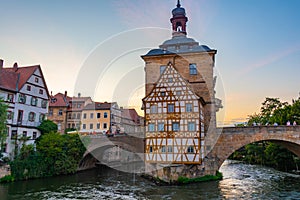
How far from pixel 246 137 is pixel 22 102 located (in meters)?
22.9

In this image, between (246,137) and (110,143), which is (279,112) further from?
(110,143)

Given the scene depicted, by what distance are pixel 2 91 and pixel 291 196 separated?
26288 millimetres

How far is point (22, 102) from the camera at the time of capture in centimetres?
2852

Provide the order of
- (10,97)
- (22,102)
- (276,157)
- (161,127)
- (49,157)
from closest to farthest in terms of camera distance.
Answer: (161,127)
(49,157)
(10,97)
(22,102)
(276,157)

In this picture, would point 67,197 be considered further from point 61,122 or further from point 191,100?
point 61,122

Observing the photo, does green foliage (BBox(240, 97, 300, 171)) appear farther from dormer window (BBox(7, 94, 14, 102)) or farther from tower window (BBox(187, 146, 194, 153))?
dormer window (BBox(7, 94, 14, 102))

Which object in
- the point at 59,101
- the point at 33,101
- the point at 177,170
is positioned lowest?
the point at 177,170

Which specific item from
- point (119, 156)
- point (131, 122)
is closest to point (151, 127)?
point (119, 156)

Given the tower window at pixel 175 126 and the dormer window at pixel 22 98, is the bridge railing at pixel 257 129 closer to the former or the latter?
the tower window at pixel 175 126

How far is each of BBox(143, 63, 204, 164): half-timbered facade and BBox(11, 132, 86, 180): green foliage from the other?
32.9 feet

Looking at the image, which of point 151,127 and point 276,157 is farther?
point 276,157

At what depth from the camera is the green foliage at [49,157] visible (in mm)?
24438

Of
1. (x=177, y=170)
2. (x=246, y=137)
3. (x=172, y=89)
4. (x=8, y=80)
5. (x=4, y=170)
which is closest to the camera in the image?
(x=177, y=170)

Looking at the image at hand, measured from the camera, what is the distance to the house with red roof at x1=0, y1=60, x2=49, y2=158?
2636cm
